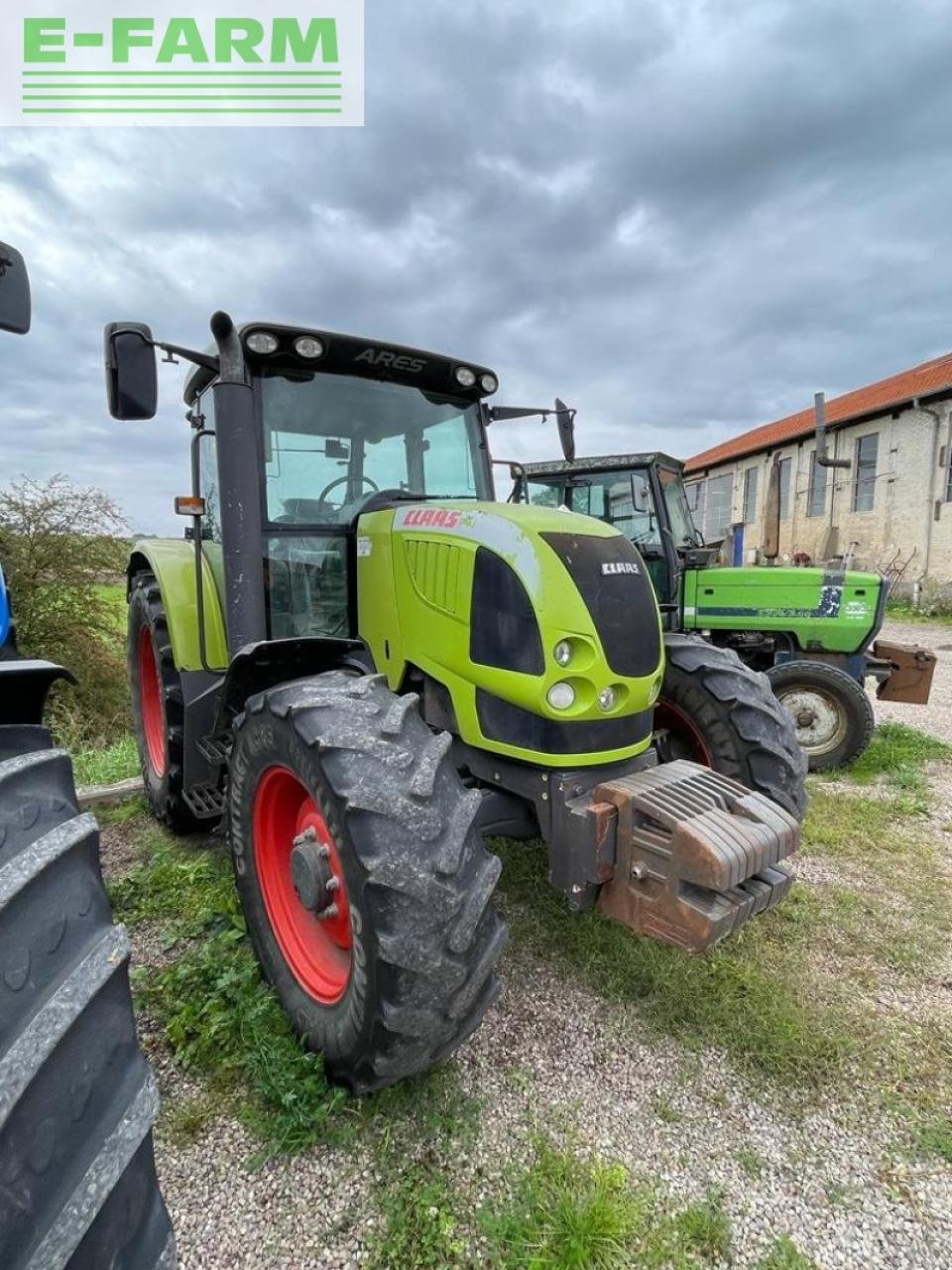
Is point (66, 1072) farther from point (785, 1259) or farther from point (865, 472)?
point (865, 472)

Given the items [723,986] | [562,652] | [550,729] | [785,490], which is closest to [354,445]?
[562,652]

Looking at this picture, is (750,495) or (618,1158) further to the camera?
(750,495)

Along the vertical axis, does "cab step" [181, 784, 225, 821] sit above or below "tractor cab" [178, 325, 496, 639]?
below

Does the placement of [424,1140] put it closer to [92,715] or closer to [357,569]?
[357,569]

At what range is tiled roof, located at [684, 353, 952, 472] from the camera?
1781cm

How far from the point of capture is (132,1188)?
0.96 metres

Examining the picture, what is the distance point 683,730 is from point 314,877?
174cm

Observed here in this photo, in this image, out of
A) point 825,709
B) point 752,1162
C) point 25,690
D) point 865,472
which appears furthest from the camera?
point 865,472

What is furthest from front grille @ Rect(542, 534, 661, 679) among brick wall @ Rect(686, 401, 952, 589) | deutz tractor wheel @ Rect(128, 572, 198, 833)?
brick wall @ Rect(686, 401, 952, 589)

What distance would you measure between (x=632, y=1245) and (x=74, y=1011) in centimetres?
133

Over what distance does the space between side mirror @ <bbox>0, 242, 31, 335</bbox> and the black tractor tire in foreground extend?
0.99 m

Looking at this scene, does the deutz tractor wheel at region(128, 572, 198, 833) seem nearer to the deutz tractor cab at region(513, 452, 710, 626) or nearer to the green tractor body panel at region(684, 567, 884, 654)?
the deutz tractor cab at region(513, 452, 710, 626)

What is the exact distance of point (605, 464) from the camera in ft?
19.4

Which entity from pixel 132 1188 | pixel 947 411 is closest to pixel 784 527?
pixel 947 411
